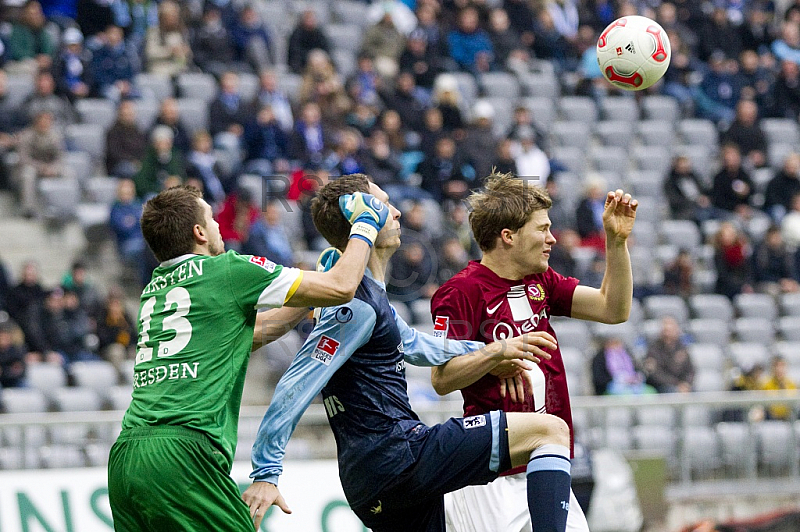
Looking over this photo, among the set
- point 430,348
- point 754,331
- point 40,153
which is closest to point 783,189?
point 754,331

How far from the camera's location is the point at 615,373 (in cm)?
1255

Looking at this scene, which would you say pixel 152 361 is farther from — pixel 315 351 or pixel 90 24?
pixel 90 24

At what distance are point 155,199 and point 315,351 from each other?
3.24 ft

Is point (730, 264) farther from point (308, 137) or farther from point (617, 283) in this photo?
point (617, 283)

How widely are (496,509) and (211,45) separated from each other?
11.5m

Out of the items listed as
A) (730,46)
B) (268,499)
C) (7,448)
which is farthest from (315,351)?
(730,46)

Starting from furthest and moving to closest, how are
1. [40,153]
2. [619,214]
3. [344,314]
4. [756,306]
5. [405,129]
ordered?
[405,129], [756,306], [40,153], [619,214], [344,314]

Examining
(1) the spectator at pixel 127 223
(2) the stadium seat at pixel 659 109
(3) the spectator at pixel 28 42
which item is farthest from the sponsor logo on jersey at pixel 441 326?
(2) the stadium seat at pixel 659 109

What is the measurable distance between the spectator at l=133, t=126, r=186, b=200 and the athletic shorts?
859 centimetres

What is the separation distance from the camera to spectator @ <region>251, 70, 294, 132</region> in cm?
1496

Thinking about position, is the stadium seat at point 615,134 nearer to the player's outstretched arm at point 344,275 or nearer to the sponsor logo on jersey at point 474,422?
the sponsor logo on jersey at point 474,422

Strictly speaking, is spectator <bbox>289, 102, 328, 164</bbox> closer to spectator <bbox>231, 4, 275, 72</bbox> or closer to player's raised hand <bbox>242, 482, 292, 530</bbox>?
spectator <bbox>231, 4, 275, 72</bbox>

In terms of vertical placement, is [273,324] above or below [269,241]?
below

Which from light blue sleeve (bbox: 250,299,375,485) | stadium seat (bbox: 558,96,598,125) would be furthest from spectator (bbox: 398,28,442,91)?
light blue sleeve (bbox: 250,299,375,485)
